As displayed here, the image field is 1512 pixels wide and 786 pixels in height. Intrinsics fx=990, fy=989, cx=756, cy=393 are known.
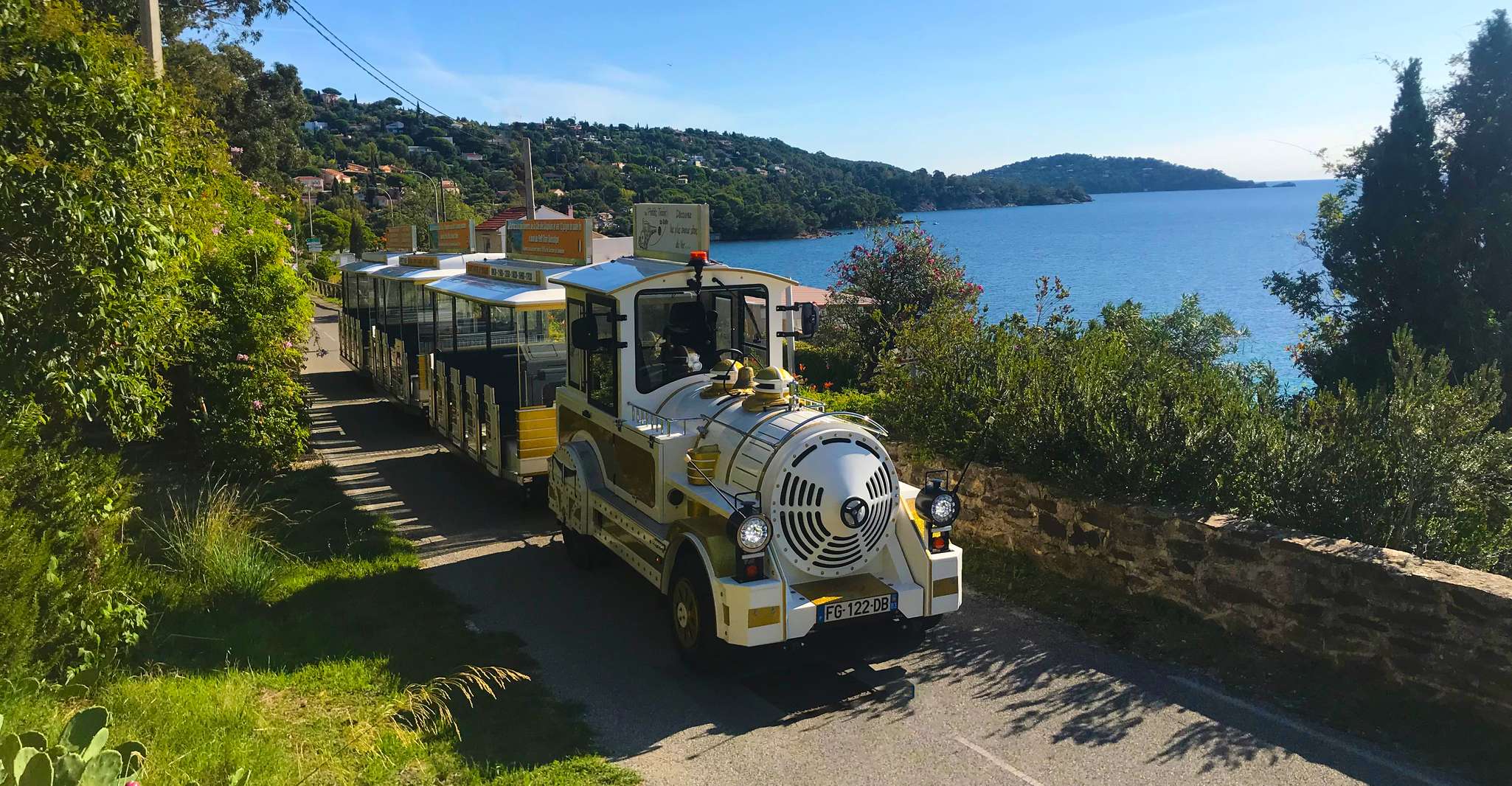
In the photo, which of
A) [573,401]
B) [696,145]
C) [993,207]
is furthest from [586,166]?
[993,207]

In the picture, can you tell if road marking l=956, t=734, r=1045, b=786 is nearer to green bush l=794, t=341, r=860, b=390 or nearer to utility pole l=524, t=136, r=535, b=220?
green bush l=794, t=341, r=860, b=390

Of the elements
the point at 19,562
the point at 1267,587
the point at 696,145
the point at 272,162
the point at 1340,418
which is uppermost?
the point at 696,145

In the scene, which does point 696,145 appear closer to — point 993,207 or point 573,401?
point 993,207

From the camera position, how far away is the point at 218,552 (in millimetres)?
8289

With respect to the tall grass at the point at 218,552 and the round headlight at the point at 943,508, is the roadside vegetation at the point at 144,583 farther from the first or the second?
the round headlight at the point at 943,508

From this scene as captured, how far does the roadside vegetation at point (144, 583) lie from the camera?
17.6 ft

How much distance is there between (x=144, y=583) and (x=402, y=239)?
14471 millimetres

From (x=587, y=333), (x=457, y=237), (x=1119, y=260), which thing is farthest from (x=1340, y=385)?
(x=1119, y=260)

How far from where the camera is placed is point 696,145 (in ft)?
369

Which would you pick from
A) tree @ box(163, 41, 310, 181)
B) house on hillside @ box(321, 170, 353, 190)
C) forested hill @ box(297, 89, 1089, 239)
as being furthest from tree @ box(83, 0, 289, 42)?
house on hillside @ box(321, 170, 353, 190)

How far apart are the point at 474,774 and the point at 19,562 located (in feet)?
9.06

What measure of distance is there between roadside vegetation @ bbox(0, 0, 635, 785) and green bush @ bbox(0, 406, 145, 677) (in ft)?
0.05

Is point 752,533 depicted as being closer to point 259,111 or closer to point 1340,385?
point 1340,385

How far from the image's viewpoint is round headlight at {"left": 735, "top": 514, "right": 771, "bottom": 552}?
20.5 feet
